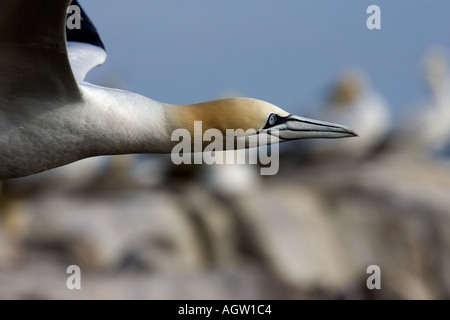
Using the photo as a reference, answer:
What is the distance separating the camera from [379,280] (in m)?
9.20

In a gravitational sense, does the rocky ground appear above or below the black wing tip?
above

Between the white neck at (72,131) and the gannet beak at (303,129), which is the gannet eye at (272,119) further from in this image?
the white neck at (72,131)

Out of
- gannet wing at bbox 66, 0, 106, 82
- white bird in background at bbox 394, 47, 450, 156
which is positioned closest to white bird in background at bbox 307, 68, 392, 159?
white bird in background at bbox 394, 47, 450, 156

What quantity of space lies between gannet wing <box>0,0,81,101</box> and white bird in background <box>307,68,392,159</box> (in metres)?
11.3

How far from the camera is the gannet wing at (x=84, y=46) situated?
554cm

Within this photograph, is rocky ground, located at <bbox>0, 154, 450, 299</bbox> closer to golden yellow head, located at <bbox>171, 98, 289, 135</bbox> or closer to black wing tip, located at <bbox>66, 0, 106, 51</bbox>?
black wing tip, located at <bbox>66, 0, 106, 51</bbox>

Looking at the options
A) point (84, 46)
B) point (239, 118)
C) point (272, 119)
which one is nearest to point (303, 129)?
point (272, 119)

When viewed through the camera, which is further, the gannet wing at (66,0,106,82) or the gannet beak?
the gannet wing at (66,0,106,82)

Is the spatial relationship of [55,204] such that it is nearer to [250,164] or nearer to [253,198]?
[253,198]

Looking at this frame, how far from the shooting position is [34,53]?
3.99 m

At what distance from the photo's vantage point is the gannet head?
4.37 m

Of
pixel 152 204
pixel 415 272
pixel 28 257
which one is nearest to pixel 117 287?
pixel 28 257

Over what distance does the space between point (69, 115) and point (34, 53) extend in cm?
35

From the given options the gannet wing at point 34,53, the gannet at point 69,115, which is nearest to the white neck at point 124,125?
the gannet at point 69,115
